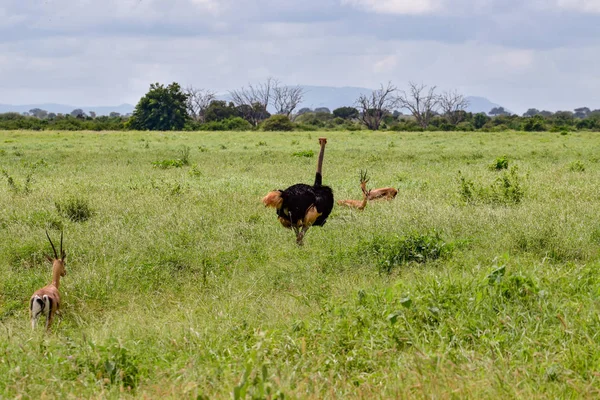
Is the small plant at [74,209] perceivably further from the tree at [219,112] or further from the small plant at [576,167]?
the tree at [219,112]

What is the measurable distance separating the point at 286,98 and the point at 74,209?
91799 millimetres

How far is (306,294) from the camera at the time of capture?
628 cm

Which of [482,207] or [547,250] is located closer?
[547,250]

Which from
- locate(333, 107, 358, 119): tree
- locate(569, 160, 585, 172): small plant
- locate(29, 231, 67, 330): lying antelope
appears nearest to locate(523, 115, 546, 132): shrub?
locate(569, 160, 585, 172): small plant

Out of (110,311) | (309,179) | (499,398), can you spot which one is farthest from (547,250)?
(309,179)

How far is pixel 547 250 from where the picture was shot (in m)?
7.14

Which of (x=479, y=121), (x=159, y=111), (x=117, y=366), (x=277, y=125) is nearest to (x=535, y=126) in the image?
(x=479, y=121)

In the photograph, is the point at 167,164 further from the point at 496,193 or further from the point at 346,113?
the point at 346,113

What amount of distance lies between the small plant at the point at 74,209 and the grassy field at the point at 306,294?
0.02m

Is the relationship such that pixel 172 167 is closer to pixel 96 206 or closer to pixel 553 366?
pixel 96 206

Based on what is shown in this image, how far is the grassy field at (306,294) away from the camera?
398cm

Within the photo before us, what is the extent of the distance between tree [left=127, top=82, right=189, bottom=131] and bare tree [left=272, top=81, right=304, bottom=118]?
3928cm

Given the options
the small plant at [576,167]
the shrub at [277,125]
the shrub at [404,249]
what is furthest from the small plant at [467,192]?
the shrub at [277,125]

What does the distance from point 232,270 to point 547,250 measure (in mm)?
3492
